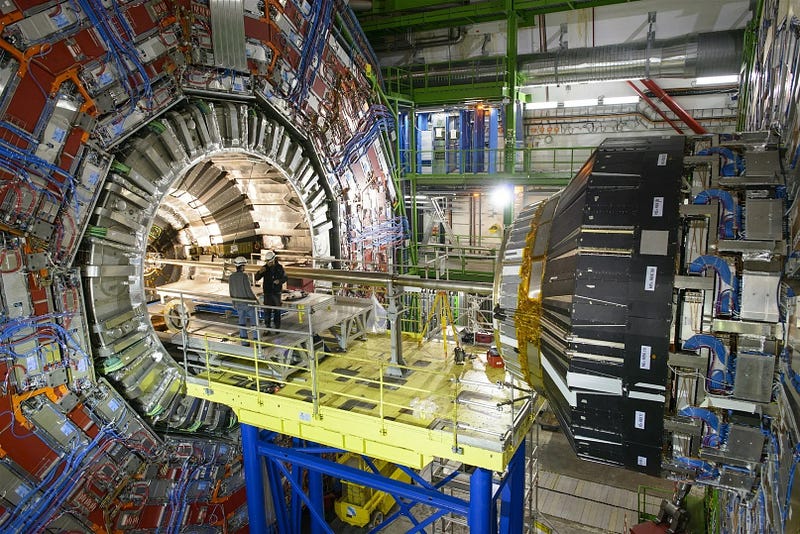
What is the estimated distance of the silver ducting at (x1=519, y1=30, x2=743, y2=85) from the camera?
10766mm

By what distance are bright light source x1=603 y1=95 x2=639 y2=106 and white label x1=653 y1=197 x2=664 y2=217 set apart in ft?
43.2

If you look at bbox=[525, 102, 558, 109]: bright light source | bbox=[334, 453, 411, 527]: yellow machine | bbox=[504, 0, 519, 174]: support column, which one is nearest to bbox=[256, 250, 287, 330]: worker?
bbox=[334, 453, 411, 527]: yellow machine

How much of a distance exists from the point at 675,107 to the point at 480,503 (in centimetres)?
1332

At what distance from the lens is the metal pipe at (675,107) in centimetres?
1405

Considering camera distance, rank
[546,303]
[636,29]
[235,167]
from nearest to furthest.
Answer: [546,303], [235,167], [636,29]

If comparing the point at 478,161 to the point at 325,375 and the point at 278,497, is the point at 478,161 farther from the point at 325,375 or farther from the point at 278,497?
the point at 278,497

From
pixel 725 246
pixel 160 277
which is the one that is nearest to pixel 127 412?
→ pixel 160 277

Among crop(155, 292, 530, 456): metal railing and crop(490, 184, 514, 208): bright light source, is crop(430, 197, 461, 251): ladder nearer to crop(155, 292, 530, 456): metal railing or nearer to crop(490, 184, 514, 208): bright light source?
crop(490, 184, 514, 208): bright light source

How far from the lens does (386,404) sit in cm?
504

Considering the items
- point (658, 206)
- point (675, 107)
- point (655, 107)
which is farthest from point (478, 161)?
point (658, 206)

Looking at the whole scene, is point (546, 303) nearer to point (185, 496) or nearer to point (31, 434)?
point (31, 434)

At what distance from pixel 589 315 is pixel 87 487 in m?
5.73

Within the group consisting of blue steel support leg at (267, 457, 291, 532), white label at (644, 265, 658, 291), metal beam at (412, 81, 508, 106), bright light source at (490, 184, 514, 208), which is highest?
metal beam at (412, 81, 508, 106)

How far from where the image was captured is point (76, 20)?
17.1ft
